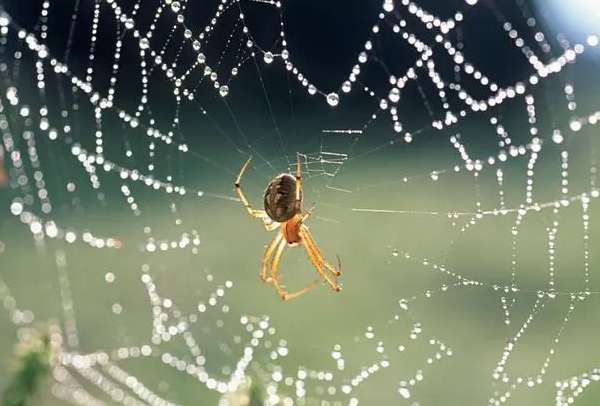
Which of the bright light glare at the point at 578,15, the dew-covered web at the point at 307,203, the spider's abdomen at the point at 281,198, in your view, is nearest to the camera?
the spider's abdomen at the point at 281,198

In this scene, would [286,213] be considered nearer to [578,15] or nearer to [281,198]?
[281,198]

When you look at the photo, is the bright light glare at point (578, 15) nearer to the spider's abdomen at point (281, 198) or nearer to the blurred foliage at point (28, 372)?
the spider's abdomen at point (281, 198)

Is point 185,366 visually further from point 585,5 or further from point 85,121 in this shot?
point 85,121

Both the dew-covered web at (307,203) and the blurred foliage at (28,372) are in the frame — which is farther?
the dew-covered web at (307,203)

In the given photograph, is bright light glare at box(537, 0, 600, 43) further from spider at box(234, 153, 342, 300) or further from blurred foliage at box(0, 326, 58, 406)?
blurred foliage at box(0, 326, 58, 406)

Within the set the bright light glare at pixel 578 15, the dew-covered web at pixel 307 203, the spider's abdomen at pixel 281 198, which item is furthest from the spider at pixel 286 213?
the bright light glare at pixel 578 15

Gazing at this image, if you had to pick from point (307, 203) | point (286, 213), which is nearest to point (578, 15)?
point (307, 203)

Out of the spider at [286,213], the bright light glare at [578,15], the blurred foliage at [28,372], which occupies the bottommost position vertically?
the blurred foliage at [28,372]
